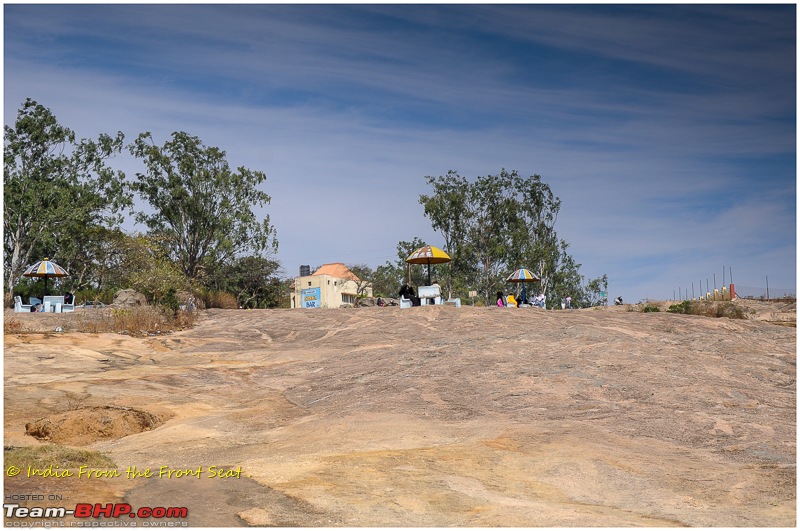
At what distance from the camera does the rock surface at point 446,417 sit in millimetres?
5695

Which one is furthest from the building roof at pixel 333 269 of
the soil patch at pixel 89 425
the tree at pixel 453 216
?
the soil patch at pixel 89 425

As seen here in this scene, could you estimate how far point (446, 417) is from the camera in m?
9.67

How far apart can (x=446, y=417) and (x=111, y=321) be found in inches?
513

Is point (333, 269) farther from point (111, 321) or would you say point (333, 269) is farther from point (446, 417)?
point (446, 417)

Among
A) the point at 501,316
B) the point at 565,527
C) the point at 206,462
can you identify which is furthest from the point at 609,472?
the point at 501,316

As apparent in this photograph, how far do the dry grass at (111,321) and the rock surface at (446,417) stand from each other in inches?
67.9

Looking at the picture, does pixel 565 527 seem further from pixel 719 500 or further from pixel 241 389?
pixel 241 389

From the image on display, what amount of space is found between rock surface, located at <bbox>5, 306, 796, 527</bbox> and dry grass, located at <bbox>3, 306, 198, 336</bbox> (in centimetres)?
173

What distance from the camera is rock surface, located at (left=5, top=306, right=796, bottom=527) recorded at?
18.7ft

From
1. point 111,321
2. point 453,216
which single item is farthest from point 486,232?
point 111,321

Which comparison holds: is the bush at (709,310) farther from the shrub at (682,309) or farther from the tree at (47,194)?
the tree at (47,194)
